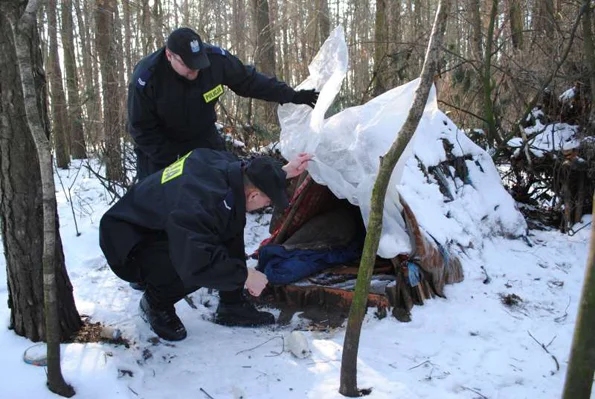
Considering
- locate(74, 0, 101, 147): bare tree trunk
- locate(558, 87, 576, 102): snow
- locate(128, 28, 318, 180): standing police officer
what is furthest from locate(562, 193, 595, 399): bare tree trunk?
locate(74, 0, 101, 147): bare tree trunk

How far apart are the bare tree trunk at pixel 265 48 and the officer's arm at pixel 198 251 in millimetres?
4417

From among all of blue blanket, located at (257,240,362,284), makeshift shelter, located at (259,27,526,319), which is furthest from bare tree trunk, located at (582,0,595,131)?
blue blanket, located at (257,240,362,284)

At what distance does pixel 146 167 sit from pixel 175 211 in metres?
1.35

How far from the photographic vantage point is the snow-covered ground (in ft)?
7.44

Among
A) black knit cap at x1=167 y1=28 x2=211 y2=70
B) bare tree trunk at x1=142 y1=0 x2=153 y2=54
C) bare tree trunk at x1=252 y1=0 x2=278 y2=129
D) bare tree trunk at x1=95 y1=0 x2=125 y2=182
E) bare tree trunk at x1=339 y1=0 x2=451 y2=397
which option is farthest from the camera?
bare tree trunk at x1=252 y1=0 x2=278 y2=129

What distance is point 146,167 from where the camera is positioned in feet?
11.1

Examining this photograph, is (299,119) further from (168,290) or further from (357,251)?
(168,290)

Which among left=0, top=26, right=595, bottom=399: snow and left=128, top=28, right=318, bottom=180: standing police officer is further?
left=128, top=28, right=318, bottom=180: standing police officer

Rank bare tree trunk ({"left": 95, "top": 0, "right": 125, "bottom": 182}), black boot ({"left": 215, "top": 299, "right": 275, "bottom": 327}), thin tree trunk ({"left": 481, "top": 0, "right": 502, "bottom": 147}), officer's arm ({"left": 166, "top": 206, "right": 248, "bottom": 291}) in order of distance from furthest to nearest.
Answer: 1. thin tree trunk ({"left": 481, "top": 0, "right": 502, "bottom": 147})
2. bare tree trunk ({"left": 95, "top": 0, "right": 125, "bottom": 182})
3. black boot ({"left": 215, "top": 299, "right": 275, "bottom": 327})
4. officer's arm ({"left": 166, "top": 206, "right": 248, "bottom": 291})

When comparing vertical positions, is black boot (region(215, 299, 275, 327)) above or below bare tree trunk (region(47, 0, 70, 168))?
below

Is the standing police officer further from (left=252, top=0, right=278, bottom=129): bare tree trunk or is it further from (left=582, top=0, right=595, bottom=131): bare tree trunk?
(left=252, top=0, right=278, bottom=129): bare tree trunk

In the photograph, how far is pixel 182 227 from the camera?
213 centimetres

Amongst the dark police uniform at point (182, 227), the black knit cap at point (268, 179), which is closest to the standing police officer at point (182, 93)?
the dark police uniform at point (182, 227)

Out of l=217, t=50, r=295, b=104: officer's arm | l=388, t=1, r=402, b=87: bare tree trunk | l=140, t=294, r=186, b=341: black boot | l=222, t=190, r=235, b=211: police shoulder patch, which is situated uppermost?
l=388, t=1, r=402, b=87: bare tree trunk
